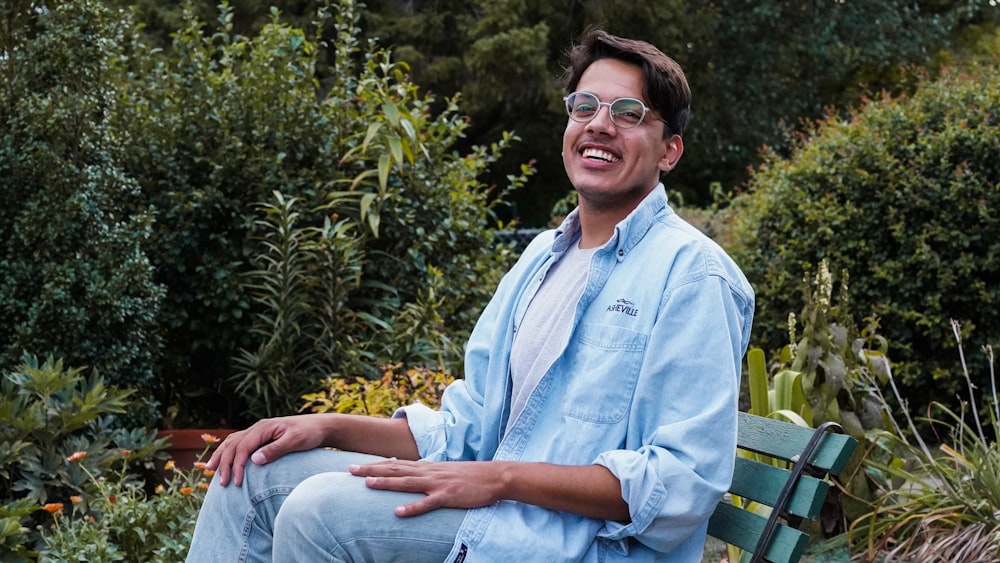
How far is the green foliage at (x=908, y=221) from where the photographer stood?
20.9 ft

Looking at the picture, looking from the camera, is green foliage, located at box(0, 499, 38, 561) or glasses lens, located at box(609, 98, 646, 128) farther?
green foliage, located at box(0, 499, 38, 561)

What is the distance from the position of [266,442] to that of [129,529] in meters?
1.52

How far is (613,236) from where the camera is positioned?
2207 mm

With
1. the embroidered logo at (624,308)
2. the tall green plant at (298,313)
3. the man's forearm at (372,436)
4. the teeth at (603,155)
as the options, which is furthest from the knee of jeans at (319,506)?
the tall green plant at (298,313)

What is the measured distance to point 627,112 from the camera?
2271 mm

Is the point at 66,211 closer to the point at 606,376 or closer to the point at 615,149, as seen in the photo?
the point at 615,149

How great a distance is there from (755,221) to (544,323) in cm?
543

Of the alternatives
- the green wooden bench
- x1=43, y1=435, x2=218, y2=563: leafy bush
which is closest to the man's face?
the green wooden bench

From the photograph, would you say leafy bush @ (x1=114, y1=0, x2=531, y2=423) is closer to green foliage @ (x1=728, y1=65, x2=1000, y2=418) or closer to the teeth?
green foliage @ (x1=728, y1=65, x2=1000, y2=418)

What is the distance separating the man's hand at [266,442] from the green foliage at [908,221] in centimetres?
452

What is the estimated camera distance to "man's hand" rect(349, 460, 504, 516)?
1969 millimetres

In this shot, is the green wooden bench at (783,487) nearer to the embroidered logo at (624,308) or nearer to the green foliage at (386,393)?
the embroidered logo at (624,308)

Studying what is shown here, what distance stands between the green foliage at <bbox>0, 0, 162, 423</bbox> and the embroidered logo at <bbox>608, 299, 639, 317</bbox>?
10.1 ft

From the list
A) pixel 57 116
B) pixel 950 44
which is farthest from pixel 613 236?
pixel 950 44
